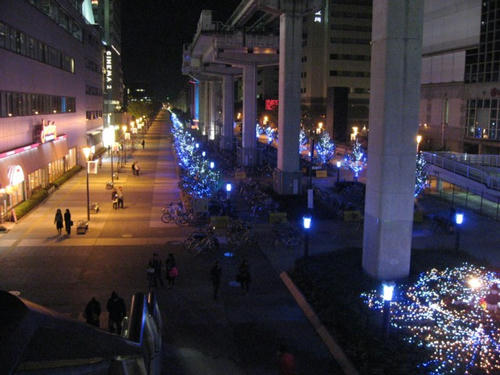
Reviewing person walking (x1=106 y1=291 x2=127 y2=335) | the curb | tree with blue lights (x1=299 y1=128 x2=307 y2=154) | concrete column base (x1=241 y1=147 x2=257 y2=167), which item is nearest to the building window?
concrete column base (x1=241 y1=147 x2=257 y2=167)

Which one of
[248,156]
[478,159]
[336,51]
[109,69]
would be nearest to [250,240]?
[478,159]

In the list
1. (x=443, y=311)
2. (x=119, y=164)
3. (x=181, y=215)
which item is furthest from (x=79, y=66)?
(x=443, y=311)

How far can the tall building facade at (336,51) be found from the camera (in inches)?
4840

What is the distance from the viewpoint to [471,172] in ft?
129

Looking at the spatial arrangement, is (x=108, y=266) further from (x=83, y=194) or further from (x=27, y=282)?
(x=83, y=194)

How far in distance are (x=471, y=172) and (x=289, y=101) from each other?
14009 millimetres

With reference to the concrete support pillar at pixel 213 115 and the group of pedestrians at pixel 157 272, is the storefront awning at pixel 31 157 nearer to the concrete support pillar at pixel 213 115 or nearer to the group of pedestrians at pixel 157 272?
the group of pedestrians at pixel 157 272

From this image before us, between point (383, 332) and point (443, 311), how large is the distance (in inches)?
109

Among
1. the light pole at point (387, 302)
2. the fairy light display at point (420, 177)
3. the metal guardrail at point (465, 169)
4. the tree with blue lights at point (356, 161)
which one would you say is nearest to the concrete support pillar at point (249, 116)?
the tree with blue lights at point (356, 161)

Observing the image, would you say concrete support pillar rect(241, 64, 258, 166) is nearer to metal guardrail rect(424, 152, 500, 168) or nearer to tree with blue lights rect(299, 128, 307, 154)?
tree with blue lights rect(299, 128, 307, 154)

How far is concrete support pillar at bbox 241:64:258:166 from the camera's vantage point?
56.4m

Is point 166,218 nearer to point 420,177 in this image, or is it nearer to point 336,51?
point 420,177

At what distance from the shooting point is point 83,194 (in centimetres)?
3866

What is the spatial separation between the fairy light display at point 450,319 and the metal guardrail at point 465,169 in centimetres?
1990
